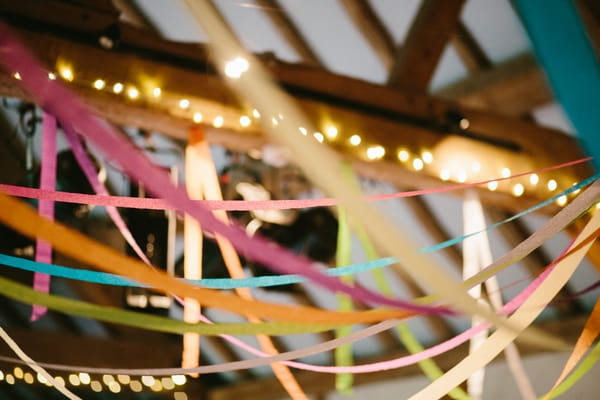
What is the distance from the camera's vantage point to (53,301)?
106cm

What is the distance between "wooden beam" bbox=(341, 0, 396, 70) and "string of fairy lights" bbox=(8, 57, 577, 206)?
42.9 inches

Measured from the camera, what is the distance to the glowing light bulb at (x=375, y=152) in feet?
9.25

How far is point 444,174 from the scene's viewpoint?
9.76 feet

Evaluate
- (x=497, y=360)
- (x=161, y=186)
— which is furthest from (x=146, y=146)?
(x=497, y=360)

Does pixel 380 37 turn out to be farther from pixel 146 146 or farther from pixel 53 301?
pixel 53 301

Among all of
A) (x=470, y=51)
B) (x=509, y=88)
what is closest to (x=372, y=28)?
(x=470, y=51)

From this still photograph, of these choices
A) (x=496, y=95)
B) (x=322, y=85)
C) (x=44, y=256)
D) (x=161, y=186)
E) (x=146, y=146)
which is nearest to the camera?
(x=161, y=186)

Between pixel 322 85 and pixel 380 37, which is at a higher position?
pixel 380 37

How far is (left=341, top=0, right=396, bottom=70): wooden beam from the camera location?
157 inches

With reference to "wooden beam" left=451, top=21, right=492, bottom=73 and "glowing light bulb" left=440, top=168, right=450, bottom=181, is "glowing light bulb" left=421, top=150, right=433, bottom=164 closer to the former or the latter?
"glowing light bulb" left=440, top=168, right=450, bottom=181

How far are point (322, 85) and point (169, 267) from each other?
117 cm

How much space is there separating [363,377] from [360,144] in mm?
3694

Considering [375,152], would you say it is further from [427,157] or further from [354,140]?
[427,157]

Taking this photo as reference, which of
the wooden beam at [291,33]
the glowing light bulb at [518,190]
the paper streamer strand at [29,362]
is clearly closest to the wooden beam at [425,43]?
the glowing light bulb at [518,190]
